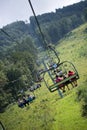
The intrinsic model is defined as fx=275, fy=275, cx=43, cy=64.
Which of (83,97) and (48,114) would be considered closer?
(83,97)

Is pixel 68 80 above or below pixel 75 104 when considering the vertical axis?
above

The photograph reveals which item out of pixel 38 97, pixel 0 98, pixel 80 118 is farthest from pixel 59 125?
pixel 0 98

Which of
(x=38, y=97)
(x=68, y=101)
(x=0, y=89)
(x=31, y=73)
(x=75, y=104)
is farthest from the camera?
(x=31, y=73)

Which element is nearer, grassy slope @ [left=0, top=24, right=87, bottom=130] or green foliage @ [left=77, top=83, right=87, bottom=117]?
green foliage @ [left=77, top=83, right=87, bottom=117]

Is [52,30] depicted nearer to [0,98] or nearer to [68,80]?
[0,98]

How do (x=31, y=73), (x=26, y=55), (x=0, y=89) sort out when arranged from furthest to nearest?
1. (x=26, y=55)
2. (x=31, y=73)
3. (x=0, y=89)

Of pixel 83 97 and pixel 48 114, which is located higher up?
pixel 83 97

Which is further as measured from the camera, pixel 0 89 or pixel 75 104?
pixel 0 89

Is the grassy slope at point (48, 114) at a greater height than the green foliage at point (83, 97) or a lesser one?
lesser

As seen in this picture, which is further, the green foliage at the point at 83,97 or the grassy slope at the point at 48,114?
the grassy slope at the point at 48,114

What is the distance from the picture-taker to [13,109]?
69000 millimetres

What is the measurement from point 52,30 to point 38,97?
11750 centimetres

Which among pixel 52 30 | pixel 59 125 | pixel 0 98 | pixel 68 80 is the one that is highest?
pixel 52 30

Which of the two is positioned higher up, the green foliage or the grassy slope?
the green foliage
